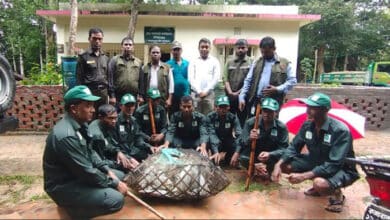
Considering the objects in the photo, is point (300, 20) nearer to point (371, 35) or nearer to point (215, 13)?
point (215, 13)

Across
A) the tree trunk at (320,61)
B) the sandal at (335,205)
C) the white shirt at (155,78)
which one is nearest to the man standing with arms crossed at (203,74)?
the white shirt at (155,78)

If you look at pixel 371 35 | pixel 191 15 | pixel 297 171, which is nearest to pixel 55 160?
pixel 297 171

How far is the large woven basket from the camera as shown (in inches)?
131

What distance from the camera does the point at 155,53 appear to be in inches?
200

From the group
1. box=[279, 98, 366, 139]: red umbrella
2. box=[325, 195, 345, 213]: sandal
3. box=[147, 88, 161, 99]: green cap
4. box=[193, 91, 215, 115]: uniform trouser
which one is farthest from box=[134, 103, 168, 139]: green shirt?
box=[325, 195, 345, 213]: sandal

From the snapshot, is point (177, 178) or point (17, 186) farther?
point (17, 186)

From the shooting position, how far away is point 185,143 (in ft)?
15.9

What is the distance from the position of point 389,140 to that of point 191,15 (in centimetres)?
795

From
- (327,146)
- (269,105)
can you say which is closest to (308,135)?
(327,146)

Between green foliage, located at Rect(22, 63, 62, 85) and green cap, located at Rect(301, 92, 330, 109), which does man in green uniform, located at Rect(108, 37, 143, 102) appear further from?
green foliage, located at Rect(22, 63, 62, 85)

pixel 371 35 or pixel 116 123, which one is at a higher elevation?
pixel 371 35

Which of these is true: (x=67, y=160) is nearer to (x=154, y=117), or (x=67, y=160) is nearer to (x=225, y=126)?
(x=154, y=117)

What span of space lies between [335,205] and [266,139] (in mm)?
1180

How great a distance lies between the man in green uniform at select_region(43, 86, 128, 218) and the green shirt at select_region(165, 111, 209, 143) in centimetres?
179
